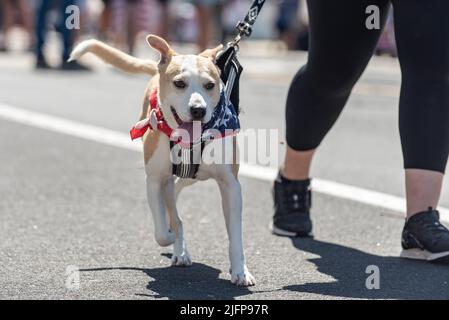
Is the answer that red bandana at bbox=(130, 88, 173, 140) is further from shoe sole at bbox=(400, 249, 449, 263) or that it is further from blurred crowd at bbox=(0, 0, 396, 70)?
blurred crowd at bbox=(0, 0, 396, 70)

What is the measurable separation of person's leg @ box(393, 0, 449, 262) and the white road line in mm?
888

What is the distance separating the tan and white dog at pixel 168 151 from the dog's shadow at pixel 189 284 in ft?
0.22

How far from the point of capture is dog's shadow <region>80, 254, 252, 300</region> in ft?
12.9

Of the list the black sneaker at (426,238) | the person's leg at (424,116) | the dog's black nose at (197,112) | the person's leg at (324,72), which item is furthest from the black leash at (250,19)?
the black sneaker at (426,238)

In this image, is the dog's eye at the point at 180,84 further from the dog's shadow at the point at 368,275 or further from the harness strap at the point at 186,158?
the dog's shadow at the point at 368,275

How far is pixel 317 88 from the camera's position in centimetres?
490

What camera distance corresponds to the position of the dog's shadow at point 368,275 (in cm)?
398

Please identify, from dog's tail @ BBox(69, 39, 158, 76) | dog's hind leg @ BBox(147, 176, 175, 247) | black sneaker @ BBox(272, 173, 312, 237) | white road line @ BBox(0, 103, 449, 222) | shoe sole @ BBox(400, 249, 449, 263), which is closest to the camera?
dog's hind leg @ BBox(147, 176, 175, 247)

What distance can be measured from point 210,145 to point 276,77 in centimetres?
920

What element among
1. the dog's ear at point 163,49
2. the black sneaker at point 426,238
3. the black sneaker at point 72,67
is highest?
the dog's ear at point 163,49

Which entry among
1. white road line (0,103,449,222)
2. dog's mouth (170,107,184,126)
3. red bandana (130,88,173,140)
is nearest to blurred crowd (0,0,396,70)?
white road line (0,103,449,222)

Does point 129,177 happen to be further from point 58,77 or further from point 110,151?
point 58,77

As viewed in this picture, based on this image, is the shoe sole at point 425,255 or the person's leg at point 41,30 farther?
the person's leg at point 41,30

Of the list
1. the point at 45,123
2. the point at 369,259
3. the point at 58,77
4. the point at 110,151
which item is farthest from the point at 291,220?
the point at 58,77
